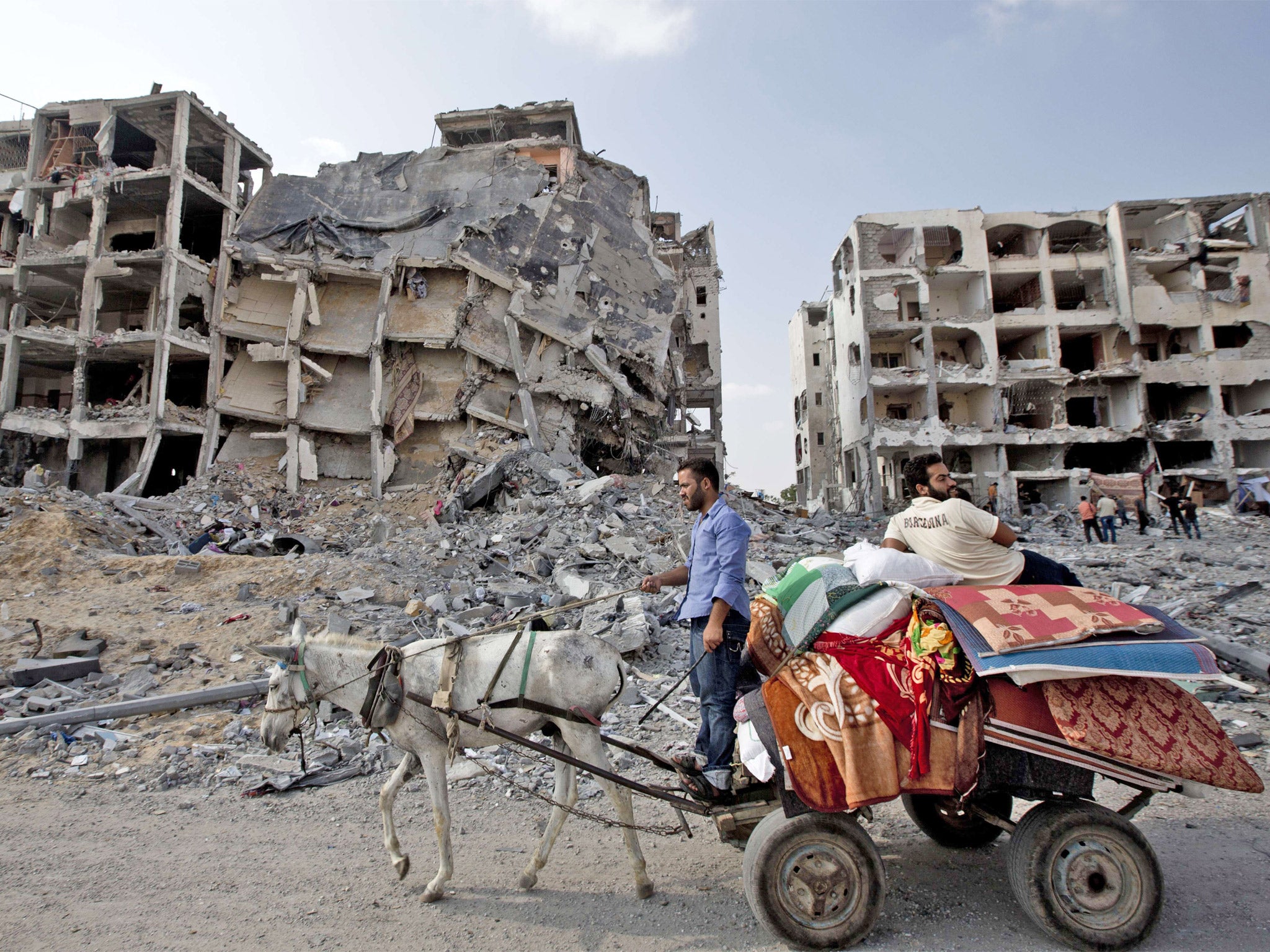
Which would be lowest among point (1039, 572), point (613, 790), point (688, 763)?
point (613, 790)

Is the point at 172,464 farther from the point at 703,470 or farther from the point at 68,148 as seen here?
the point at 703,470

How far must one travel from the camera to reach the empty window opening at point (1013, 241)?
97.2 ft

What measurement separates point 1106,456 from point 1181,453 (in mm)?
2918

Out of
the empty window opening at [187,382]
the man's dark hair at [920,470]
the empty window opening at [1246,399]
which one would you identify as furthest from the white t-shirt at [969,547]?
the empty window opening at [1246,399]

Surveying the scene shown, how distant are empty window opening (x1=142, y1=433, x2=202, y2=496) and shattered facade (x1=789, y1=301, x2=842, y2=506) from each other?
98.8 feet

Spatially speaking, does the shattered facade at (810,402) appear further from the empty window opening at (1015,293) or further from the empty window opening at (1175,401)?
the empty window opening at (1175,401)

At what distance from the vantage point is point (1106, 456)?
29.8m

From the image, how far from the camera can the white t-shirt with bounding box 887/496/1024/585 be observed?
133 inches

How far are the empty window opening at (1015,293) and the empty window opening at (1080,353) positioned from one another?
7.32 ft

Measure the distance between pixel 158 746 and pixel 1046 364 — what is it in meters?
32.2

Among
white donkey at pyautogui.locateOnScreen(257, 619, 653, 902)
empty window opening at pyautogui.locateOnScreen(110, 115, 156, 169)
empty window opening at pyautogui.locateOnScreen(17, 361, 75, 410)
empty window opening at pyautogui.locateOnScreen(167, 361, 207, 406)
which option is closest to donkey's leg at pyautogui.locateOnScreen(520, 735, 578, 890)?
white donkey at pyautogui.locateOnScreen(257, 619, 653, 902)

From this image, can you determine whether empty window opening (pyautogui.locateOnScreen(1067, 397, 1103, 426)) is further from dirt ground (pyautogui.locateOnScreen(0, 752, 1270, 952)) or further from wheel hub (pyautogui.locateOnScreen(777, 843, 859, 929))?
wheel hub (pyautogui.locateOnScreen(777, 843, 859, 929))

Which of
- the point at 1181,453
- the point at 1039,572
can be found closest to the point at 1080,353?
the point at 1181,453

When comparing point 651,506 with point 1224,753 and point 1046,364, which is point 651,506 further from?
point 1046,364
